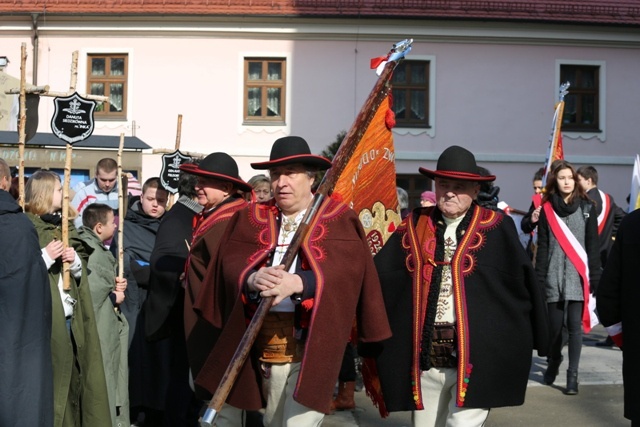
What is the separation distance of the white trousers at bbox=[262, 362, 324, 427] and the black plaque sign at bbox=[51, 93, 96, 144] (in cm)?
276

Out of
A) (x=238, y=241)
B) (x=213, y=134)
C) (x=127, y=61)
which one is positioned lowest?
(x=238, y=241)

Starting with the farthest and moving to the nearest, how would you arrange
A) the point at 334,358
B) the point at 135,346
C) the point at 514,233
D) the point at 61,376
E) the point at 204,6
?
the point at 204,6, the point at 135,346, the point at 61,376, the point at 514,233, the point at 334,358

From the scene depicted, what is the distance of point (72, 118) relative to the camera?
→ 705cm

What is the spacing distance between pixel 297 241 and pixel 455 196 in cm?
107

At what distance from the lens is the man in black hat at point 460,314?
528 centimetres

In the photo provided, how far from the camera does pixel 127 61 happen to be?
26500mm

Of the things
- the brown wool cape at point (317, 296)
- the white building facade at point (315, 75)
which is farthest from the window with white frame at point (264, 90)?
the brown wool cape at point (317, 296)

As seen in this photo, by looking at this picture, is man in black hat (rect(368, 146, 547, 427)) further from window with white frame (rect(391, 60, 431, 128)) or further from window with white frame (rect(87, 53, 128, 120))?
window with white frame (rect(87, 53, 128, 120))

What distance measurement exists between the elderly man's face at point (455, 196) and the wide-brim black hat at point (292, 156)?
0.69m

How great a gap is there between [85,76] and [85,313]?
21.4m

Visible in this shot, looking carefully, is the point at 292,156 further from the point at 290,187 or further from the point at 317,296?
the point at 317,296

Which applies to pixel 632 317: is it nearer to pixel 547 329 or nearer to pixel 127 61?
pixel 547 329

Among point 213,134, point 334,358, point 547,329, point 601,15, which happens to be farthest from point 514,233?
point 601,15

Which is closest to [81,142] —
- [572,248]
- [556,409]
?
[572,248]
